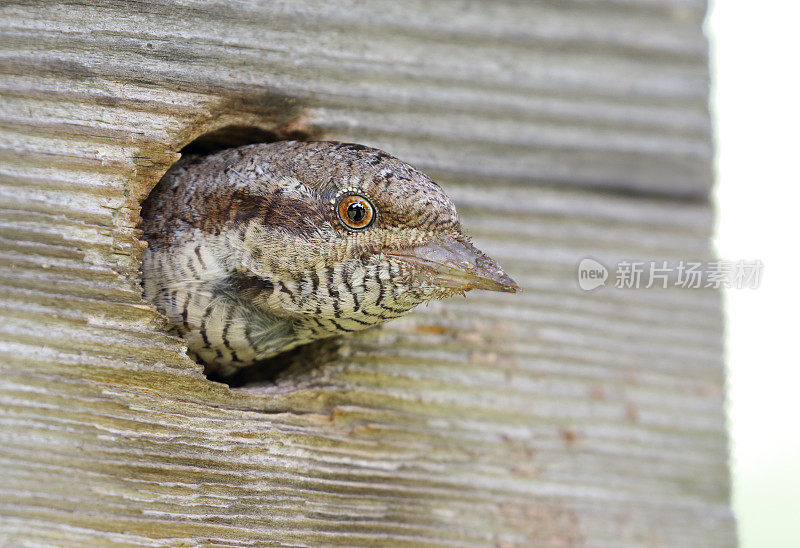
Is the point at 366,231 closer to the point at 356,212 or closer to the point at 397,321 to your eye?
the point at 356,212

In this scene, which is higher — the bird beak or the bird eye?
the bird eye

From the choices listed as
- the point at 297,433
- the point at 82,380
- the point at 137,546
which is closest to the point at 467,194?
the point at 297,433

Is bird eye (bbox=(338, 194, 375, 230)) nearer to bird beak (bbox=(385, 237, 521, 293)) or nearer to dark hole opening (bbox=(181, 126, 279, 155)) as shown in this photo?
bird beak (bbox=(385, 237, 521, 293))

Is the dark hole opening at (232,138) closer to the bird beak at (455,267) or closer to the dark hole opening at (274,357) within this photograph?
the dark hole opening at (274,357)

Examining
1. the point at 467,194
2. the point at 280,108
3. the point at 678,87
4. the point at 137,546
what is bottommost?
the point at 137,546

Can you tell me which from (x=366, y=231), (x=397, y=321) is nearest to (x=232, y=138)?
(x=366, y=231)

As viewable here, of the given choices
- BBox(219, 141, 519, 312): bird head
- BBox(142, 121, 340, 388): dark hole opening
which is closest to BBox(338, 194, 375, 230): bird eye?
BBox(219, 141, 519, 312): bird head

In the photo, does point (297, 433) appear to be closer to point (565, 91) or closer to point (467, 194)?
point (467, 194)

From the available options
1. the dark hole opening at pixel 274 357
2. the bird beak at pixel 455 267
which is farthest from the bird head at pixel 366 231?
the dark hole opening at pixel 274 357
